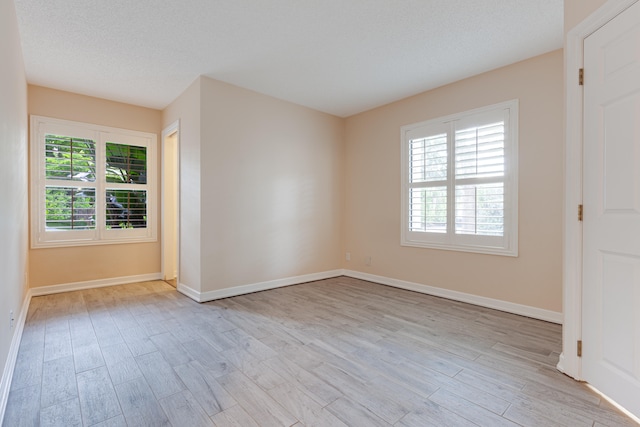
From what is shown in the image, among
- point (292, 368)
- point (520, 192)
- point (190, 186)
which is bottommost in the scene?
point (292, 368)

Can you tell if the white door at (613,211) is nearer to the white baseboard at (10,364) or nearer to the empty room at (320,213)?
the empty room at (320,213)

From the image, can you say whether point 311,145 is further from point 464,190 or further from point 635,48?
point 635,48

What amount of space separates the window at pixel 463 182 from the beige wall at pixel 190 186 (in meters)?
2.78

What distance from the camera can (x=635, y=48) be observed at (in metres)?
1.60

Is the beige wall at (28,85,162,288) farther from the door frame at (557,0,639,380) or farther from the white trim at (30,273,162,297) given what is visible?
the door frame at (557,0,639,380)

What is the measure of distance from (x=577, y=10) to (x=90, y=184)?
546 centimetres

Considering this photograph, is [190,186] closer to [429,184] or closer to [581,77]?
[429,184]

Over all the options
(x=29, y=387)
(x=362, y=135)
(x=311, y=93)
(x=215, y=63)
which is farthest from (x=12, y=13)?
(x=362, y=135)

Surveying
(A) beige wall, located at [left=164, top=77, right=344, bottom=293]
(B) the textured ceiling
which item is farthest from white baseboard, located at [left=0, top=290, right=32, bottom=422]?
(B) the textured ceiling

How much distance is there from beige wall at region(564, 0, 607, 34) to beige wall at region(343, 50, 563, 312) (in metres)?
1.11

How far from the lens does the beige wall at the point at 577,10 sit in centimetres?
182

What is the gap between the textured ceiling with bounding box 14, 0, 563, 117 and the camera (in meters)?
2.38

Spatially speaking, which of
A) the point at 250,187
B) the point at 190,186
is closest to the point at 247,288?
the point at 250,187

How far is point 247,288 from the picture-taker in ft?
13.0
